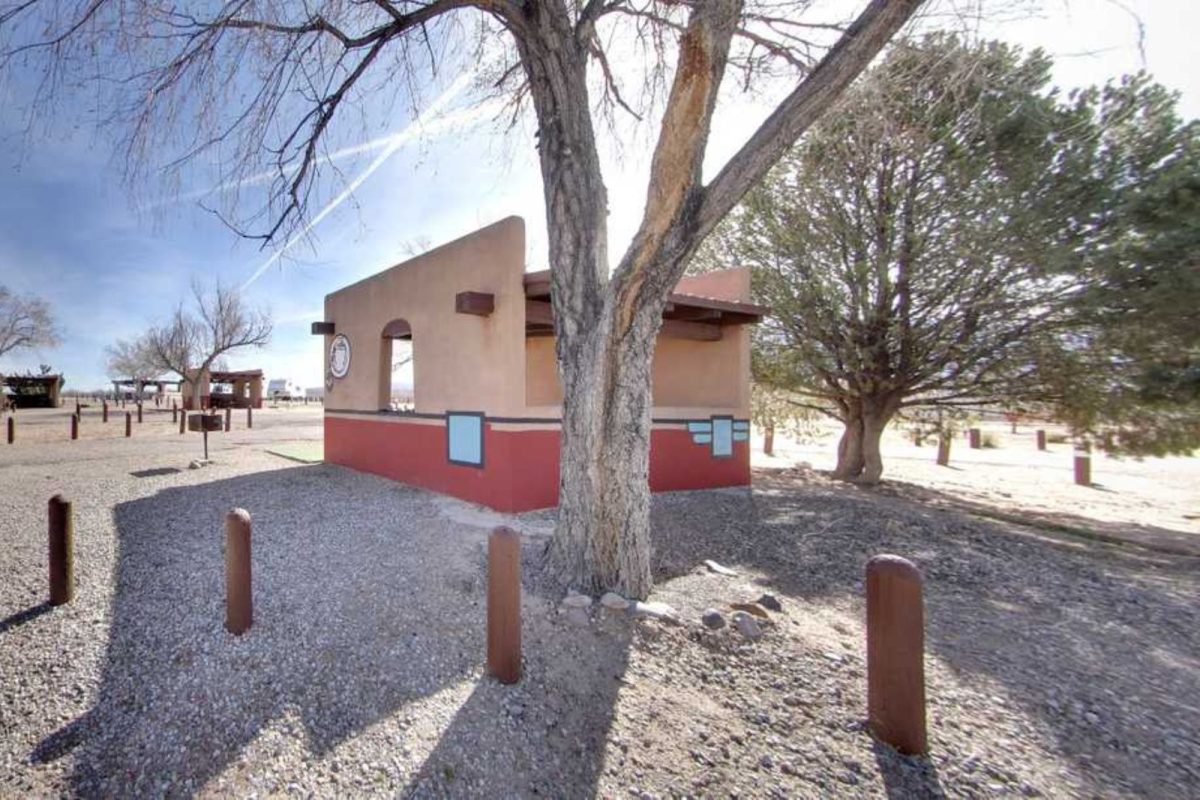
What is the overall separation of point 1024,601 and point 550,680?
4423 mm

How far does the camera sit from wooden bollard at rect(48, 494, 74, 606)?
3857 mm

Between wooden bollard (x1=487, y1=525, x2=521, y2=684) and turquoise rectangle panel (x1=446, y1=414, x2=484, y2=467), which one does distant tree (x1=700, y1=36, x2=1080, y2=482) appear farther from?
wooden bollard (x1=487, y1=525, x2=521, y2=684)

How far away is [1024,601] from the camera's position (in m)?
4.72

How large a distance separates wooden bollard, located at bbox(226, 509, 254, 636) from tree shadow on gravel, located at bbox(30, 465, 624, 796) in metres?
0.12

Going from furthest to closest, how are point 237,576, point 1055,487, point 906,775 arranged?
point 1055,487
point 237,576
point 906,775

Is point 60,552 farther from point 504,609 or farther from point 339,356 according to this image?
point 339,356

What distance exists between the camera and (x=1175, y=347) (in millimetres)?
7457

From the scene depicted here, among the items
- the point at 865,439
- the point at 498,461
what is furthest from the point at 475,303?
the point at 865,439

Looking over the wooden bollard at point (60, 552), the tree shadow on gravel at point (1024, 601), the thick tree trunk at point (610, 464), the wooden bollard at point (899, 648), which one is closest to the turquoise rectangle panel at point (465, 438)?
the tree shadow on gravel at point (1024, 601)

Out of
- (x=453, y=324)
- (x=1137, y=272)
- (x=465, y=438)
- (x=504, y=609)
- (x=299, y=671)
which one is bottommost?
(x=299, y=671)

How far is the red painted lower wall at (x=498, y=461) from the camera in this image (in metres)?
7.02

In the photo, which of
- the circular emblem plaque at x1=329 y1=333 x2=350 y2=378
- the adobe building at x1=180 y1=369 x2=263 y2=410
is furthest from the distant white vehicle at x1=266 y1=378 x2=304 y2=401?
the circular emblem plaque at x1=329 y1=333 x2=350 y2=378

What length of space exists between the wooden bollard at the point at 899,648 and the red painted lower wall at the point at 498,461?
198 inches

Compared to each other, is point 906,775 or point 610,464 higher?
point 610,464
